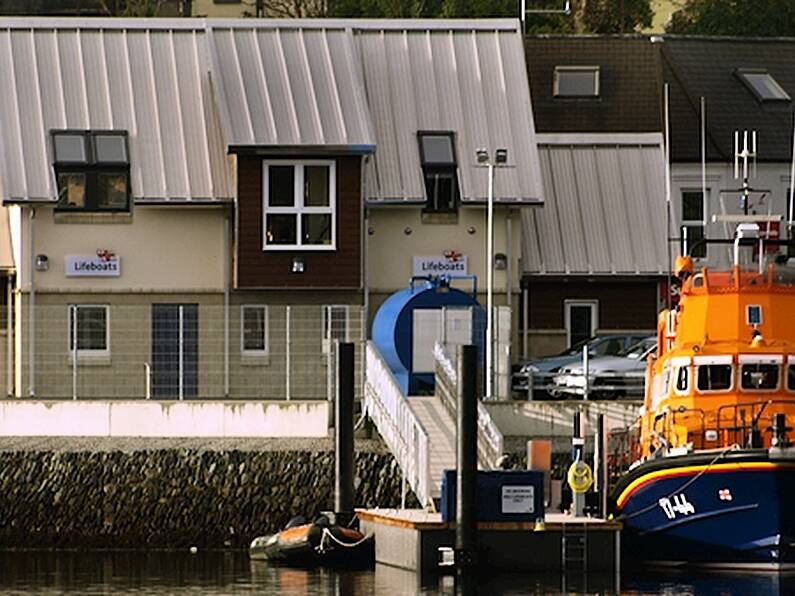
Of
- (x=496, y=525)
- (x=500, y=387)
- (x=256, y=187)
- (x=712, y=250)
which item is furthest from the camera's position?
(x=712, y=250)

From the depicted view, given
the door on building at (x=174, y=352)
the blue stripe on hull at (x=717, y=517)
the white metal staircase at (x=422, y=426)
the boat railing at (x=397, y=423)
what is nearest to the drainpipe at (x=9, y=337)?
the door on building at (x=174, y=352)

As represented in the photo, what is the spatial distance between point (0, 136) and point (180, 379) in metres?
7.23

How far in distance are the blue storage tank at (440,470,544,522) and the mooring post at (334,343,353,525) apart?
15.5ft

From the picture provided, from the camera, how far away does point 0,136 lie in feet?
207

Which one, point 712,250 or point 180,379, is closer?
point 180,379

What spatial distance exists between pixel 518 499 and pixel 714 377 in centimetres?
375

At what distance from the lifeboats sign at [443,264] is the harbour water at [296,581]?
14.8 meters

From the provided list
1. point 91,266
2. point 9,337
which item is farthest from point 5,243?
point 9,337

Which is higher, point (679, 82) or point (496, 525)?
point (679, 82)

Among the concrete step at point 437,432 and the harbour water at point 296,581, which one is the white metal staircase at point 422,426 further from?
the harbour water at point 296,581

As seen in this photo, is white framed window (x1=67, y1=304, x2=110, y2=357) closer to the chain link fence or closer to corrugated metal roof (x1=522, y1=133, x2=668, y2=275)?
the chain link fence

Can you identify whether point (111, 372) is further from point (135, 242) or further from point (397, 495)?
point (397, 495)

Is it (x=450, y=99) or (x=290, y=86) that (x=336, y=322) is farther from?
(x=450, y=99)

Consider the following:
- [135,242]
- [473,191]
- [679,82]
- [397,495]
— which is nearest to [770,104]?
[679,82]
